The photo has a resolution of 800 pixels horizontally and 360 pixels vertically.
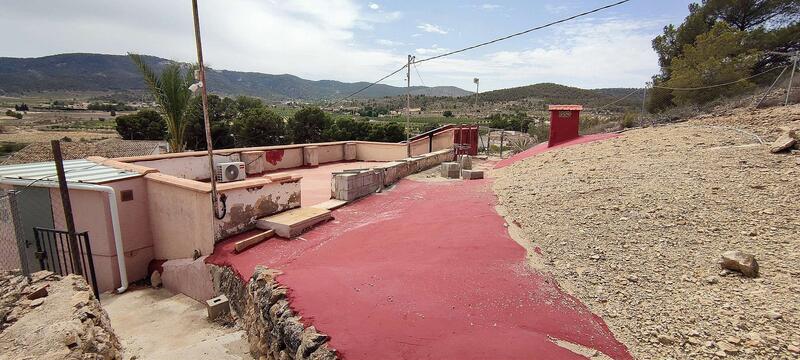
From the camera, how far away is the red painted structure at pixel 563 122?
53.3ft

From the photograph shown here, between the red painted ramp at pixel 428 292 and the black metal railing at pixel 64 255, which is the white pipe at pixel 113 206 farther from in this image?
the red painted ramp at pixel 428 292

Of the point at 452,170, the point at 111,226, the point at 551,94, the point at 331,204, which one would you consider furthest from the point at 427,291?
the point at 551,94

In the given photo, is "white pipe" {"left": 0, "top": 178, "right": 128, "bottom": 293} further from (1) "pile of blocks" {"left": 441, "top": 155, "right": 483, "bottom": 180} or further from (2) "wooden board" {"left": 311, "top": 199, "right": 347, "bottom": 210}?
(1) "pile of blocks" {"left": 441, "top": 155, "right": 483, "bottom": 180}

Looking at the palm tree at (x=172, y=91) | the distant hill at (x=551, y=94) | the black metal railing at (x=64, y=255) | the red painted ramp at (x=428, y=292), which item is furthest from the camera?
the distant hill at (x=551, y=94)

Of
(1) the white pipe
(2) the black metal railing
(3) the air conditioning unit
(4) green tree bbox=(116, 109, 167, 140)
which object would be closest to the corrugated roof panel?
(1) the white pipe

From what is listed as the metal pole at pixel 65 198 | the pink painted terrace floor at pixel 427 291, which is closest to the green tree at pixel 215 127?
the metal pole at pixel 65 198

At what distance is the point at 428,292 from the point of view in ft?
15.7

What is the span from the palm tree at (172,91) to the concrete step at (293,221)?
29.0 feet

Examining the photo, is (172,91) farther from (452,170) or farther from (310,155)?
(452,170)

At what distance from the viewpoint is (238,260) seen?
6.57 metres

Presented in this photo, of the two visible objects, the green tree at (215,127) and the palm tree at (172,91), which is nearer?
the palm tree at (172,91)

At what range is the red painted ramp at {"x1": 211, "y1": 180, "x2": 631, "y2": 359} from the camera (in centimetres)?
376

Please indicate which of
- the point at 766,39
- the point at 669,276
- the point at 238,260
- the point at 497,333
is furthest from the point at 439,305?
the point at 766,39

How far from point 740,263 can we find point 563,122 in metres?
13.0
